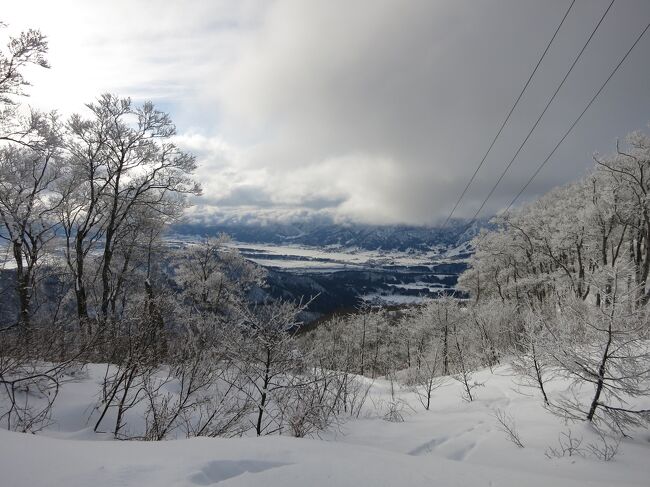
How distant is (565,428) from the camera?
8305 millimetres

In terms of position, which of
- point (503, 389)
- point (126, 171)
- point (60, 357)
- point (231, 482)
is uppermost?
point (126, 171)

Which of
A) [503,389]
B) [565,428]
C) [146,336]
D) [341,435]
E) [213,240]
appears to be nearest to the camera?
[146,336]

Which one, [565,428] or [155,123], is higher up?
[155,123]

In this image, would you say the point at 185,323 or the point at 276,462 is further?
the point at 185,323

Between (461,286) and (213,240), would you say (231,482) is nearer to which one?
(213,240)

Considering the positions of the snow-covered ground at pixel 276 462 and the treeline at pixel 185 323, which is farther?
the treeline at pixel 185 323

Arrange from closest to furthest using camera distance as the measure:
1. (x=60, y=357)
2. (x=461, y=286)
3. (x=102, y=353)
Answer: (x=60, y=357), (x=102, y=353), (x=461, y=286)

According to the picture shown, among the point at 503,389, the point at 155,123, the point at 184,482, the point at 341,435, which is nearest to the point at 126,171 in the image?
the point at 155,123

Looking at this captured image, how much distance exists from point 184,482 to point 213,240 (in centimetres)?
2467

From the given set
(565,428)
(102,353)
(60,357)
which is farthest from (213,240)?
(565,428)

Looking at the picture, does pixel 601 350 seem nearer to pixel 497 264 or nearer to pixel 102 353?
pixel 102 353

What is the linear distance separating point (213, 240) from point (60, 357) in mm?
18123

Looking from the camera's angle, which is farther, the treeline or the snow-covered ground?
the treeline

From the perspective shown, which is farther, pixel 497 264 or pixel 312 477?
pixel 497 264
